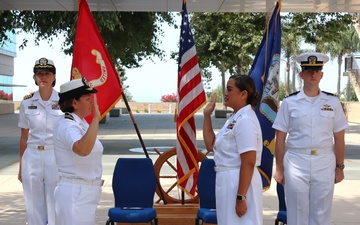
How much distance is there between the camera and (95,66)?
656 centimetres

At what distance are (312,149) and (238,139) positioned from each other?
1297 mm

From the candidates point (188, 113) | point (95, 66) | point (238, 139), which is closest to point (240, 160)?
point (238, 139)

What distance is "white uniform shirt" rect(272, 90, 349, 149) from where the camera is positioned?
547 centimetres

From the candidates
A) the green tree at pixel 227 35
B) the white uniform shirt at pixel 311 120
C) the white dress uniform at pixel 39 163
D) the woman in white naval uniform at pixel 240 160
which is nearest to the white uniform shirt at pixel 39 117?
the white dress uniform at pixel 39 163

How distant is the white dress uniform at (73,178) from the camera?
4.23 meters

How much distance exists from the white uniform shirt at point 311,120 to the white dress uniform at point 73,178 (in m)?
2.02

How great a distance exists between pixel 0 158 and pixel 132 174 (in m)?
9.73

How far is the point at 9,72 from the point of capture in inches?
→ 2499

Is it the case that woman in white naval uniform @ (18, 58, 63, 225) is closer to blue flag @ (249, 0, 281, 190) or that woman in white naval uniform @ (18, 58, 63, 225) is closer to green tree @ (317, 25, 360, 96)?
blue flag @ (249, 0, 281, 190)

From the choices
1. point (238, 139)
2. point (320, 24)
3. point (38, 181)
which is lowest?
point (38, 181)

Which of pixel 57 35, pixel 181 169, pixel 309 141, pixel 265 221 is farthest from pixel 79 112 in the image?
Result: pixel 57 35

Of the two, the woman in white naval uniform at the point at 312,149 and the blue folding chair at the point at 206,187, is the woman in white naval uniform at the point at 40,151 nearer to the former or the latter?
the blue folding chair at the point at 206,187

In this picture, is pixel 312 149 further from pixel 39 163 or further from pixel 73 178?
pixel 39 163

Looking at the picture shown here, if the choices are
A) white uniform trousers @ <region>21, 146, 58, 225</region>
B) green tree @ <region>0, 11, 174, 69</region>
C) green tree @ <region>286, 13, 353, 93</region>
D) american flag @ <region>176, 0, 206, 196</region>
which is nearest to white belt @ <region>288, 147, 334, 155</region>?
american flag @ <region>176, 0, 206, 196</region>
